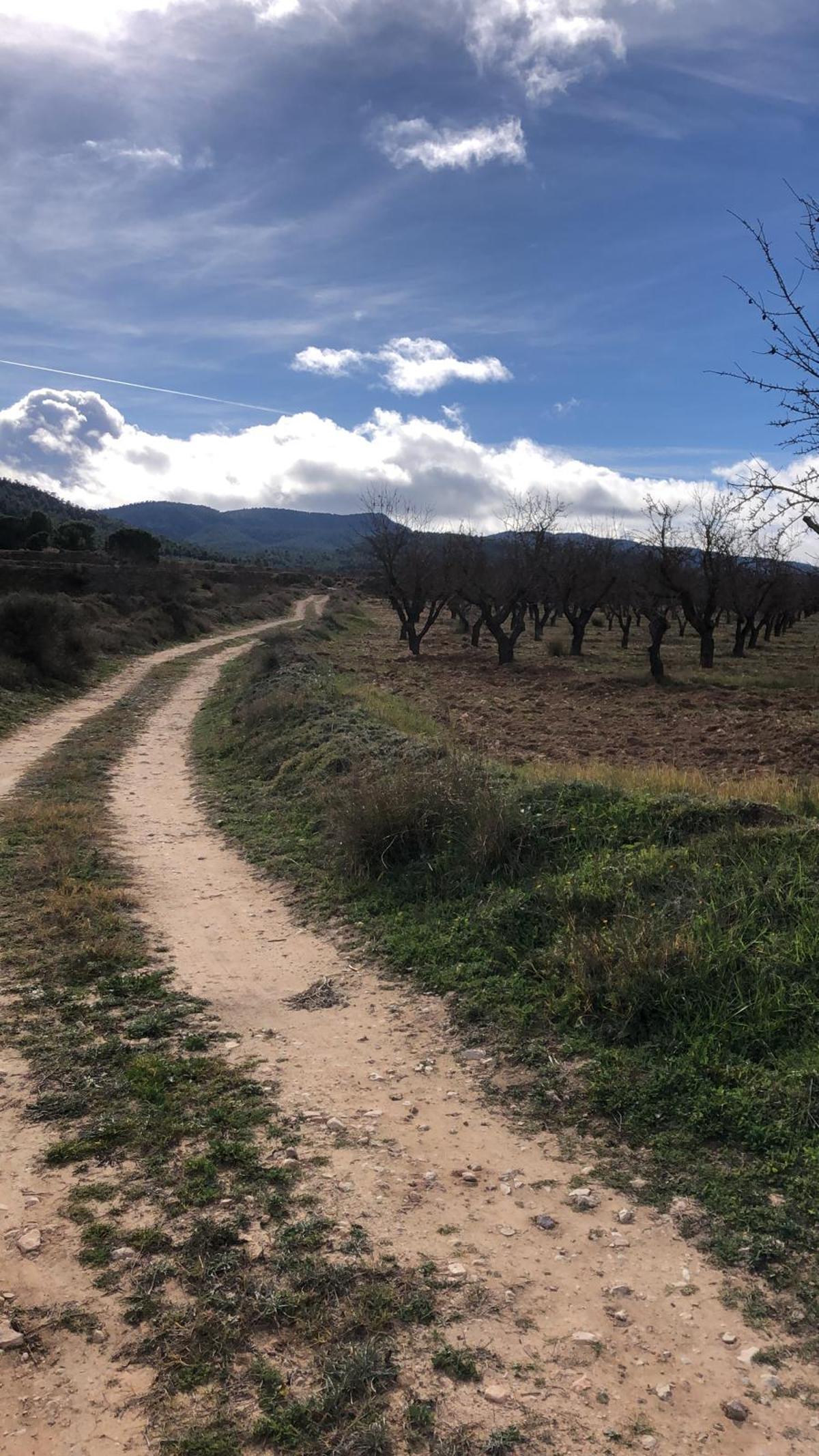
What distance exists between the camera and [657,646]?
101 ft

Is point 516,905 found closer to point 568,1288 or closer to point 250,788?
point 568,1288

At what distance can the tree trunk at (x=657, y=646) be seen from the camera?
98.0ft

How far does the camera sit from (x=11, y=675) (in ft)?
65.0

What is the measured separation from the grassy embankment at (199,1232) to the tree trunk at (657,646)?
25.9 meters

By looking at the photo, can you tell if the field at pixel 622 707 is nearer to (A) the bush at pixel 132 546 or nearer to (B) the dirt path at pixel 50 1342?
(B) the dirt path at pixel 50 1342

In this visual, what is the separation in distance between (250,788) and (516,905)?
6460mm

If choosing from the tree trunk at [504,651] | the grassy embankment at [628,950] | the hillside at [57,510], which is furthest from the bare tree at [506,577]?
the hillside at [57,510]

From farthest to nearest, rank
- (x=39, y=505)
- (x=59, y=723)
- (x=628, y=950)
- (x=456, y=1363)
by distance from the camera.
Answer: (x=39, y=505), (x=59, y=723), (x=628, y=950), (x=456, y=1363)

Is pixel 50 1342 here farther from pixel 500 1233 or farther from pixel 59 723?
pixel 59 723

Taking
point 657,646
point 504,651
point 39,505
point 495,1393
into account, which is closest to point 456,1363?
point 495,1393

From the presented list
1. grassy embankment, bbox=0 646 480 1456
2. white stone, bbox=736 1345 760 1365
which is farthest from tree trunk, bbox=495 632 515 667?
white stone, bbox=736 1345 760 1365

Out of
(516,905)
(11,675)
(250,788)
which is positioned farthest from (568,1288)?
(11,675)

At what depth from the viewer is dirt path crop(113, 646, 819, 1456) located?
2.79 metres

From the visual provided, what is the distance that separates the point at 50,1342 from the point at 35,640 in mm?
20762
